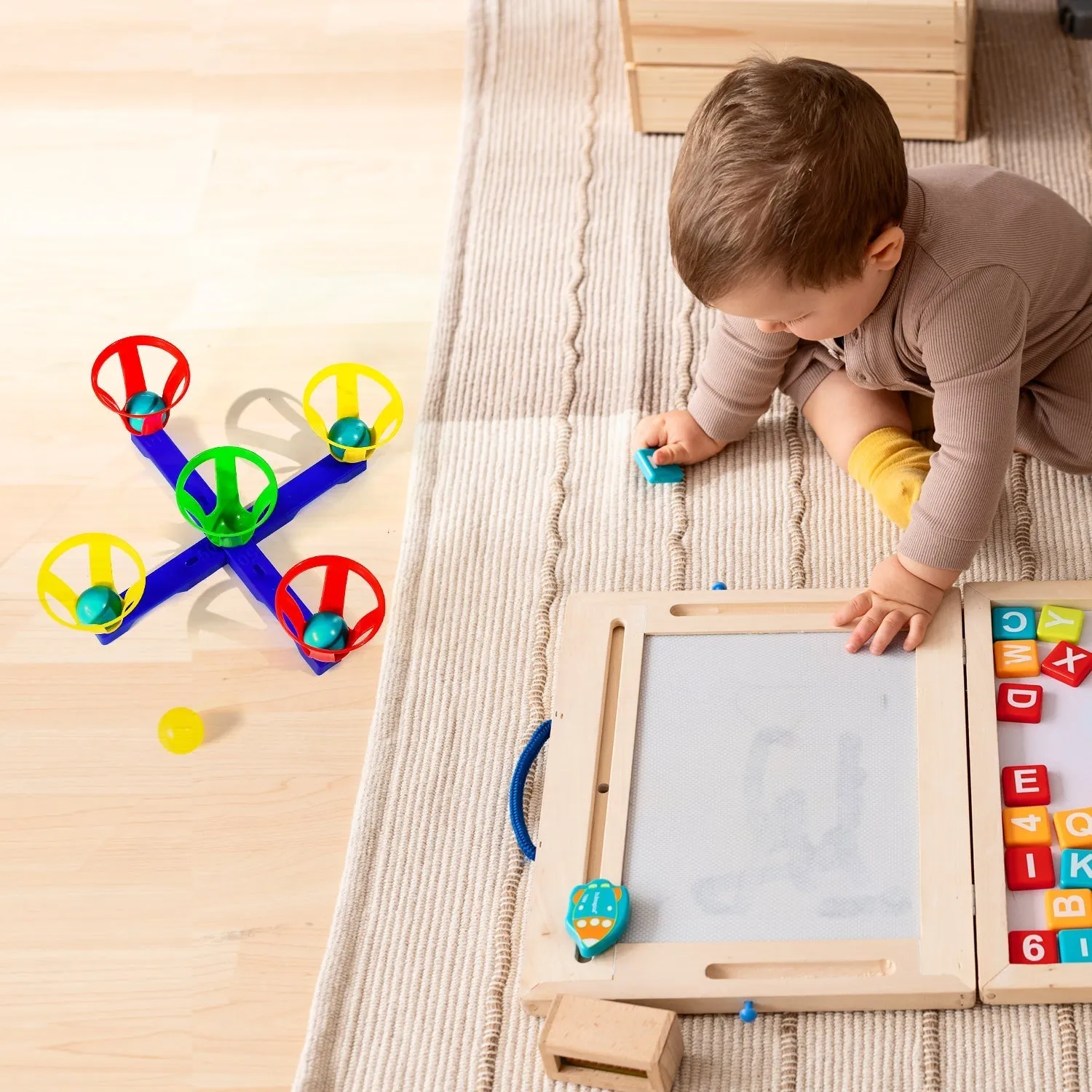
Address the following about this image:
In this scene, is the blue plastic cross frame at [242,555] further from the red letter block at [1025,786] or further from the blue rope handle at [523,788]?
the red letter block at [1025,786]

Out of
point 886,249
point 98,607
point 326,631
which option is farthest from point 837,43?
point 98,607

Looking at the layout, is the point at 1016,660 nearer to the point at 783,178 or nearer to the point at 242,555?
the point at 783,178

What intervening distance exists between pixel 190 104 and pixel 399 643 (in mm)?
786

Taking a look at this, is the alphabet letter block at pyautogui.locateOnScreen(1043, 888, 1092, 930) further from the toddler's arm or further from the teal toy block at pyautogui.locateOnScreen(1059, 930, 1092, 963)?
the toddler's arm

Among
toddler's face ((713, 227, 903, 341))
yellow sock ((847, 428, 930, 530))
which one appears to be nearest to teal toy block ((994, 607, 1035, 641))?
yellow sock ((847, 428, 930, 530))

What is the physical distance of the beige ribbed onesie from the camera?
864 mm

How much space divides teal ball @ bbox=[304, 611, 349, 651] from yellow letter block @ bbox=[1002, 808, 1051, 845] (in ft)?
1.61

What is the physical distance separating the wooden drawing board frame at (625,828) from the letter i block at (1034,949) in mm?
27

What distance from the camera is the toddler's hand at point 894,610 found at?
916 millimetres

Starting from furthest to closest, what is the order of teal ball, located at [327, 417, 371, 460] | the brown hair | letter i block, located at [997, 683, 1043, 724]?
teal ball, located at [327, 417, 371, 460]
letter i block, located at [997, 683, 1043, 724]
the brown hair

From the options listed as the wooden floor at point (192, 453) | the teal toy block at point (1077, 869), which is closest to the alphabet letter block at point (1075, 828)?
the teal toy block at point (1077, 869)

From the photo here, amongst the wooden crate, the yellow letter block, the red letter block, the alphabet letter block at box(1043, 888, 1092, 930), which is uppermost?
the wooden crate

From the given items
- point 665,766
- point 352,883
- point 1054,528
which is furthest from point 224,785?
point 1054,528

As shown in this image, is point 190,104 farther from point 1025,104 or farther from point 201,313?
point 1025,104
